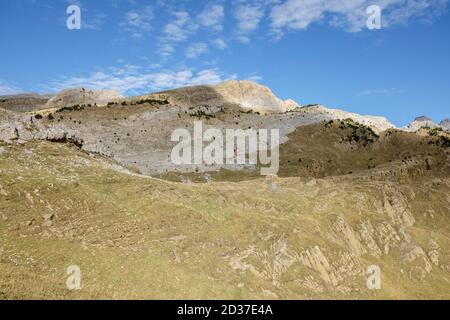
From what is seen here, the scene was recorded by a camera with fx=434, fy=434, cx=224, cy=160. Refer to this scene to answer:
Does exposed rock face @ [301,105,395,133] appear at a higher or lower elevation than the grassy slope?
higher

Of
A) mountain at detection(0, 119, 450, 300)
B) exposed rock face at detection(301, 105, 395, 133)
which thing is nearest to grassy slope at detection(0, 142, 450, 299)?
mountain at detection(0, 119, 450, 300)

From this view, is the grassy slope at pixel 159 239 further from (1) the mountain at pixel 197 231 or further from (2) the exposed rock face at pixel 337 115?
(2) the exposed rock face at pixel 337 115

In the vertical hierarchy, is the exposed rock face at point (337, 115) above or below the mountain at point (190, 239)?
above

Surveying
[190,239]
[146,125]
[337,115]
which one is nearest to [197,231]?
[190,239]

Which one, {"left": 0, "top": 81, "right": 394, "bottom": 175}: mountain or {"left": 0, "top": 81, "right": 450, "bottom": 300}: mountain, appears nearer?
{"left": 0, "top": 81, "right": 450, "bottom": 300}: mountain

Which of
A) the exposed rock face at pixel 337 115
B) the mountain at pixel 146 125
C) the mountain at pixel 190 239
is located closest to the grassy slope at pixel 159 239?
the mountain at pixel 190 239

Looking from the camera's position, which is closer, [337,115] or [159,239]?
[159,239]

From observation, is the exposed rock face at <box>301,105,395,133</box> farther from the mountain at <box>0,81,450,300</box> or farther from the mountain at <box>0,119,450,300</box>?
the mountain at <box>0,119,450,300</box>

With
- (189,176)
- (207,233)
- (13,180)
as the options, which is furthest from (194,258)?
(189,176)

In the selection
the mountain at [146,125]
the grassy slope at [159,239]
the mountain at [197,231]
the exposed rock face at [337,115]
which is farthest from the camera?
the exposed rock face at [337,115]

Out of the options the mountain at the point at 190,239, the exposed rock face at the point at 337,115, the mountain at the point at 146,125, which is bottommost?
the mountain at the point at 190,239

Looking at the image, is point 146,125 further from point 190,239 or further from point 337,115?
point 337,115

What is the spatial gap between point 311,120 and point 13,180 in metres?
80.3
